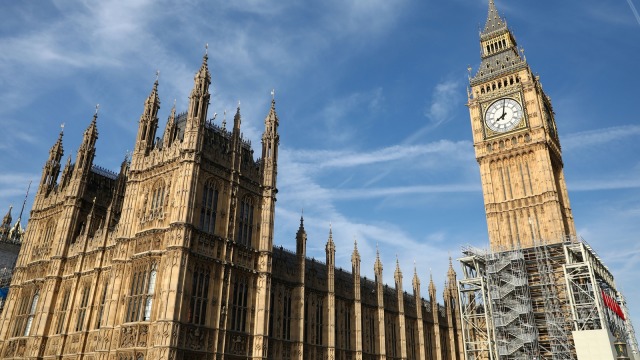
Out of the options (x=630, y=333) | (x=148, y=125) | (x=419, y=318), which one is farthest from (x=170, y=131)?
(x=630, y=333)

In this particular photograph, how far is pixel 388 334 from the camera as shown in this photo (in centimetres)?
5188

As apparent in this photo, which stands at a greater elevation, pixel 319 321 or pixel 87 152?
pixel 87 152

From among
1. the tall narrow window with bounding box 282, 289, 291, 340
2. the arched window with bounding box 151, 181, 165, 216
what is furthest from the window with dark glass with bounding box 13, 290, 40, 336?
the tall narrow window with bounding box 282, 289, 291, 340

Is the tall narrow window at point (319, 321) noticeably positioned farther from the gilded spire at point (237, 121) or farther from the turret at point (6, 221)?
the turret at point (6, 221)

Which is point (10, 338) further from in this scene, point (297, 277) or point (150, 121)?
point (297, 277)

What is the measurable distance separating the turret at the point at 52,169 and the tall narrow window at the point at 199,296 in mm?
26093

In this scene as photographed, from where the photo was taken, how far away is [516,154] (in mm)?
61062

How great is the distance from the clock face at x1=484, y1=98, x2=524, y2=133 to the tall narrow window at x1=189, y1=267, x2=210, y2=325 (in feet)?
147

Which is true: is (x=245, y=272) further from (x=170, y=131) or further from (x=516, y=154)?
(x=516, y=154)

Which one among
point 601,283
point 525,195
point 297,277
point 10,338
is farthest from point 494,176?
point 10,338

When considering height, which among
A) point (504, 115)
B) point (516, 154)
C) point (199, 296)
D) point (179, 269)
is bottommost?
point (199, 296)

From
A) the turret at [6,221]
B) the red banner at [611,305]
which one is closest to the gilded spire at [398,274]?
the red banner at [611,305]

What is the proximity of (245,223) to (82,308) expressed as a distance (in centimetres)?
1554

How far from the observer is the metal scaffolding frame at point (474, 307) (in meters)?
51.9
